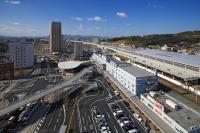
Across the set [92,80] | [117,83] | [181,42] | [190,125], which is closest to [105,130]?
[190,125]

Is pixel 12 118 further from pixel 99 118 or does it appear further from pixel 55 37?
pixel 55 37

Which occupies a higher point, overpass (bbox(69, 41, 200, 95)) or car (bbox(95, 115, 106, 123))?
overpass (bbox(69, 41, 200, 95))

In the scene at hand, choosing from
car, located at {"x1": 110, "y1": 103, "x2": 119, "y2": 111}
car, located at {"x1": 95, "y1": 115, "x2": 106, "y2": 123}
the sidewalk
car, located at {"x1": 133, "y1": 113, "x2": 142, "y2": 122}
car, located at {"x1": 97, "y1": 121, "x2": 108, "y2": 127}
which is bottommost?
car, located at {"x1": 97, "y1": 121, "x2": 108, "y2": 127}

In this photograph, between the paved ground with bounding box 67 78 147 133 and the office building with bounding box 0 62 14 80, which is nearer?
the paved ground with bounding box 67 78 147 133

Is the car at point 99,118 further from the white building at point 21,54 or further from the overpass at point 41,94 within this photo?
the white building at point 21,54

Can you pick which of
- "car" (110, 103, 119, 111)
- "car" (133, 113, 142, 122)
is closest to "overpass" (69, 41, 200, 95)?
"car" (133, 113, 142, 122)

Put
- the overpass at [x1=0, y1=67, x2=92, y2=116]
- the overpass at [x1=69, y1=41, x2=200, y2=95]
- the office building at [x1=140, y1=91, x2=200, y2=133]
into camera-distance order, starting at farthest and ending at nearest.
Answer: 1. the overpass at [x1=69, y1=41, x2=200, y2=95]
2. the overpass at [x1=0, y1=67, x2=92, y2=116]
3. the office building at [x1=140, y1=91, x2=200, y2=133]

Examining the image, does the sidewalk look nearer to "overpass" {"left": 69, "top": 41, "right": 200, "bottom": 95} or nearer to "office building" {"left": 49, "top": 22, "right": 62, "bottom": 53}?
"overpass" {"left": 69, "top": 41, "right": 200, "bottom": 95}

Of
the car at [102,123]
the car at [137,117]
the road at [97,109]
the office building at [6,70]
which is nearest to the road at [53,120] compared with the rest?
the road at [97,109]
